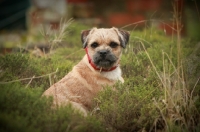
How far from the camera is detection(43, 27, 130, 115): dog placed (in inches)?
185

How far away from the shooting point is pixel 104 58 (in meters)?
4.84

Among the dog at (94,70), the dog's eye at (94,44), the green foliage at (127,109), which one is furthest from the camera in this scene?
the dog's eye at (94,44)

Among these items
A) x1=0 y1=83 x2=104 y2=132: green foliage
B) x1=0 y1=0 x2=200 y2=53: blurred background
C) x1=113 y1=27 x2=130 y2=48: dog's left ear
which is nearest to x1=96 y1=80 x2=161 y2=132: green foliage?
x1=0 y1=83 x2=104 y2=132: green foliage

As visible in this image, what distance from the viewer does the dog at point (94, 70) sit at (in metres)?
A: 4.70

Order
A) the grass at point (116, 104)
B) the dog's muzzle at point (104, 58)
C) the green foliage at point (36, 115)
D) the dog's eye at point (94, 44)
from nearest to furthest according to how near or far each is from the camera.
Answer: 1. the green foliage at point (36, 115)
2. the grass at point (116, 104)
3. the dog's muzzle at point (104, 58)
4. the dog's eye at point (94, 44)

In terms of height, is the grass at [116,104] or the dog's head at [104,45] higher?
the dog's head at [104,45]

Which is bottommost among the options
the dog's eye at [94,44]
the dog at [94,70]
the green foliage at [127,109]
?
the green foliage at [127,109]

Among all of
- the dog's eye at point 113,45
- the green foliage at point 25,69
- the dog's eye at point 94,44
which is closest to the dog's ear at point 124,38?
the dog's eye at point 113,45

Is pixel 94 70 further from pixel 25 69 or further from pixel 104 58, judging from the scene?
pixel 25 69

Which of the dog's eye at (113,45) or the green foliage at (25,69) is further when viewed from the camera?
the green foliage at (25,69)

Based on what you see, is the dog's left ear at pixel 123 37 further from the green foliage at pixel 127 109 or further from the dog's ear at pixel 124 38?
the green foliage at pixel 127 109

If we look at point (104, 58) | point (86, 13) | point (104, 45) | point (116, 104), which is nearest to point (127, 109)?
point (116, 104)

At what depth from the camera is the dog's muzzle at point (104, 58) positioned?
4.82 m

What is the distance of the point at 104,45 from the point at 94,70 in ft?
1.32
